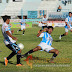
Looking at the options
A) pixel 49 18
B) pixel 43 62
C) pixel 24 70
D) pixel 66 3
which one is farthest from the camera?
pixel 66 3

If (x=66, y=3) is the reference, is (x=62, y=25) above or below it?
below

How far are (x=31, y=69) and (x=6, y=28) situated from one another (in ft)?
5.57

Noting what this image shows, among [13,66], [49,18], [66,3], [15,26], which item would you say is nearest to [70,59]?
[13,66]

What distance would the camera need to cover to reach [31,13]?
4206 cm

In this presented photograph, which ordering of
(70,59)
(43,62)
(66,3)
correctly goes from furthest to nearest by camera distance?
(66,3), (70,59), (43,62)

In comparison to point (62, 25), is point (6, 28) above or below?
above

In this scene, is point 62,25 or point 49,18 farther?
point 49,18

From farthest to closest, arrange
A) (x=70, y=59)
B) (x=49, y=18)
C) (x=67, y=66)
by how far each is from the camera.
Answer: (x=49, y=18) < (x=70, y=59) < (x=67, y=66)

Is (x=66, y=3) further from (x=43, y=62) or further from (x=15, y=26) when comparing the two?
(x=43, y=62)

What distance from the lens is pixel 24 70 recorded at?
7.48 meters

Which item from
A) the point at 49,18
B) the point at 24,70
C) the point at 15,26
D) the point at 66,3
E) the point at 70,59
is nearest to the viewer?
the point at 24,70

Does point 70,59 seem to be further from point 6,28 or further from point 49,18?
point 49,18

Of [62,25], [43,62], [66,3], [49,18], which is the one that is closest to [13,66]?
[43,62]

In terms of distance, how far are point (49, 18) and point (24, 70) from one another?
3436cm
